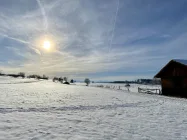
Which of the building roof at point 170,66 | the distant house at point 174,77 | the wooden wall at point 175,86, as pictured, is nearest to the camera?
the building roof at point 170,66

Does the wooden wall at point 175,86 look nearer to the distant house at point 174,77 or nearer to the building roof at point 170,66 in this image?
the distant house at point 174,77

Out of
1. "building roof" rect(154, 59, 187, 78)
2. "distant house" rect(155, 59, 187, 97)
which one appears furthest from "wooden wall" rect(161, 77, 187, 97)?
"building roof" rect(154, 59, 187, 78)

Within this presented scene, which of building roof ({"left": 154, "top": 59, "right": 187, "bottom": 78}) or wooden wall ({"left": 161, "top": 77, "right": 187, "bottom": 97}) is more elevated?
building roof ({"left": 154, "top": 59, "right": 187, "bottom": 78})

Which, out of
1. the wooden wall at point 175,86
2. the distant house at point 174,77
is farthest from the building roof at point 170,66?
the wooden wall at point 175,86

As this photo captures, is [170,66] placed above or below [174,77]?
above

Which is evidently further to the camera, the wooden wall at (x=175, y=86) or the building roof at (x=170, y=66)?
the wooden wall at (x=175, y=86)

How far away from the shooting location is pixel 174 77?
105 feet

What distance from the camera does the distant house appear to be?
2984cm

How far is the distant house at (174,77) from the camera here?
29.8 meters

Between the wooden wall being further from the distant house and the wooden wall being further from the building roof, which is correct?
the building roof

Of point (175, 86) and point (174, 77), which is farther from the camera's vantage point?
point (174, 77)

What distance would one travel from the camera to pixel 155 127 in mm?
9633

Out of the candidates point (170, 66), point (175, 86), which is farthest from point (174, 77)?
point (170, 66)

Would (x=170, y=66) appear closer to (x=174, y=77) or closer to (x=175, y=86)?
(x=174, y=77)
